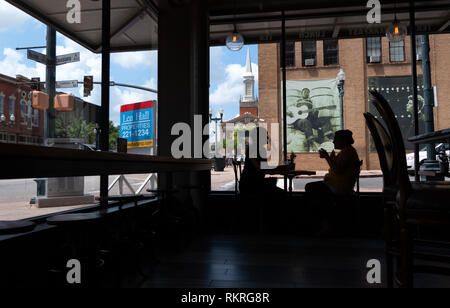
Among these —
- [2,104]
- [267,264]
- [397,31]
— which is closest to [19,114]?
[2,104]

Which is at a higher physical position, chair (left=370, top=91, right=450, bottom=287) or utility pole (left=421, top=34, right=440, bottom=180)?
utility pole (left=421, top=34, right=440, bottom=180)

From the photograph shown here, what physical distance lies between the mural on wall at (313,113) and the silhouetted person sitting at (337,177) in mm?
4838

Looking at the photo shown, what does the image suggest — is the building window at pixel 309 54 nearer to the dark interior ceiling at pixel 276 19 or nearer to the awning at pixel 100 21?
the dark interior ceiling at pixel 276 19

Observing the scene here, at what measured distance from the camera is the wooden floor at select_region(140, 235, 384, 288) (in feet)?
8.36

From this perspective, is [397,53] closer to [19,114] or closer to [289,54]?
[289,54]

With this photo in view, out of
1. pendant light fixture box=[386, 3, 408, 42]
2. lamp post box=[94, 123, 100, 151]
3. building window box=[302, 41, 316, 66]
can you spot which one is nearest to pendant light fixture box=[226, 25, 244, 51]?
pendant light fixture box=[386, 3, 408, 42]

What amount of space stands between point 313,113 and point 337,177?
577 cm

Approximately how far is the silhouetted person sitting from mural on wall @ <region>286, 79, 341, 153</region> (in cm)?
484

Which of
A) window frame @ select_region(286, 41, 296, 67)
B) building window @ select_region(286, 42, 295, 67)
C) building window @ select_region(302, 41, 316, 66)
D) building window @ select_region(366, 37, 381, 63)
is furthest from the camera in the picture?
building window @ select_region(302, 41, 316, 66)

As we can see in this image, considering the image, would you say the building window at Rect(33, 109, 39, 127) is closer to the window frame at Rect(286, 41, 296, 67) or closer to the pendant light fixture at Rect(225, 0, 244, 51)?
the pendant light fixture at Rect(225, 0, 244, 51)

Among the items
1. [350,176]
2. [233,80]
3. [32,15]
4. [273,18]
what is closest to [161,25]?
[233,80]

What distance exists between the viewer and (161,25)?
4707 millimetres

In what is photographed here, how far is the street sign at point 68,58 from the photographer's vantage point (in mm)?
2725
